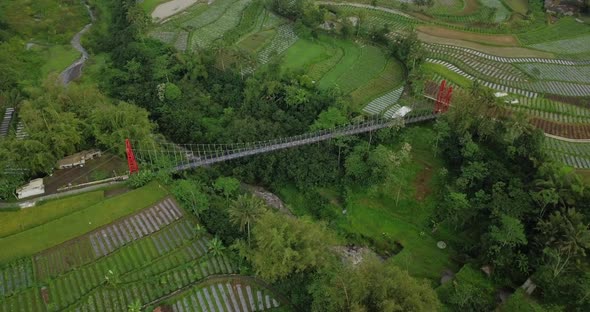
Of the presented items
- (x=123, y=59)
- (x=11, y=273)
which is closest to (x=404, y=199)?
(x=11, y=273)

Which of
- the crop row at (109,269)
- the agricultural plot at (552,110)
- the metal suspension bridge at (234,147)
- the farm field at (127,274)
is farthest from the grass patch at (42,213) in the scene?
the agricultural plot at (552,110)

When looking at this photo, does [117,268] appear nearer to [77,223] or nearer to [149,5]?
[77,223]

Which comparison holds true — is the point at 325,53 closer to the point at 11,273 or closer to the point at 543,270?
the point at 543,270

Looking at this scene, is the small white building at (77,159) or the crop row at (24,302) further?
the small white building at (77,159)

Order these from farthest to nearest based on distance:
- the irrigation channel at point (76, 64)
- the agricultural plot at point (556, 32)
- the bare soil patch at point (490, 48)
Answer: the agricultural plot at point (556, 32)
the bare soil patch at point (490, 48)
the irrigation channel at point (76, 64)

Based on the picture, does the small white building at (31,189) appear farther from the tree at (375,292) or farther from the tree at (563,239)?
the tree at (563,239)

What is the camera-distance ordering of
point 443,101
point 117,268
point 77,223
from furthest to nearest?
1. point 443,101
2. point 77,223
3. point 117,268

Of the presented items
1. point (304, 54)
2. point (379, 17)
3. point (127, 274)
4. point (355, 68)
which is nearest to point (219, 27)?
point (304, 54)

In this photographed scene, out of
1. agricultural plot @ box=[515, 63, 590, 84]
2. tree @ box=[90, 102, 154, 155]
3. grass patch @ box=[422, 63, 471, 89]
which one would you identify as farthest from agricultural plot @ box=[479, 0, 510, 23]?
tree @ box=[90, 102, 154, 155]
